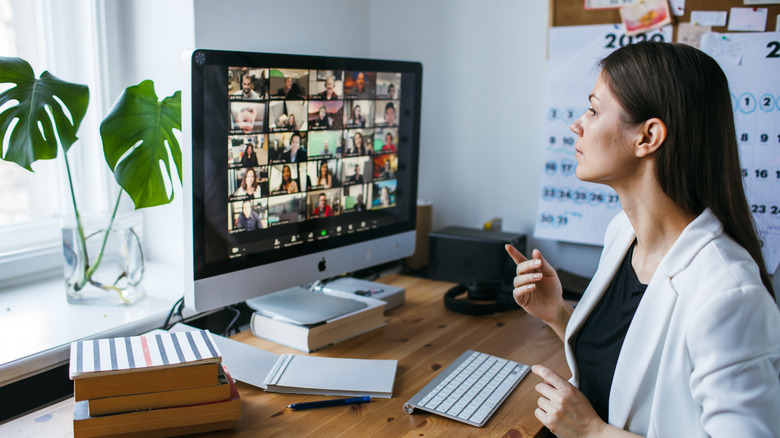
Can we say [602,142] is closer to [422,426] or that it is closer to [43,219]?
[422,426]

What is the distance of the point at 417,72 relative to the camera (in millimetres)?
1635

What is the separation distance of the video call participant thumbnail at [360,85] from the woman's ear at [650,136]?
67 cm

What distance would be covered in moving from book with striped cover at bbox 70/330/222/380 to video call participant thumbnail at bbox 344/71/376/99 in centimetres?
66

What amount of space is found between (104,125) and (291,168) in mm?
374

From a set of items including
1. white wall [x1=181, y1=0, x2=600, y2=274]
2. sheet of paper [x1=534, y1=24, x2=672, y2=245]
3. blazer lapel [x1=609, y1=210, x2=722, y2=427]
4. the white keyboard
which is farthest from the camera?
white wall [x1=181, y1=0, x2=600, y2=274]

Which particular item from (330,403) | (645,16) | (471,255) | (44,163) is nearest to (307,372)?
(330,403)

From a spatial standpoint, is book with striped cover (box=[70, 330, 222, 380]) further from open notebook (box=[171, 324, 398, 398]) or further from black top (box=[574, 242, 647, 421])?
black top (box=[574, 242, 647, 421])

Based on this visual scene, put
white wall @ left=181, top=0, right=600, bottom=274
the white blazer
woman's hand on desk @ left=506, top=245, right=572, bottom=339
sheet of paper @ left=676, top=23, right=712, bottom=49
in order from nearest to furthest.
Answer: the white blazer, woman's hand on desk @ left=506, top=245, right=572, bottom=339, sheet of paper @ left=676, top=23, right=712, bottom=49, white wall @ left=181, top=0, right=600, bottom=274

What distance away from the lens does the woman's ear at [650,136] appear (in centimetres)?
103

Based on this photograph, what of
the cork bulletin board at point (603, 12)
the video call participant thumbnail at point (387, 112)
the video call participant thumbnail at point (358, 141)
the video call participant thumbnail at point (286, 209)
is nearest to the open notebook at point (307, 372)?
the video call participant thumbnail at point (286, 209)

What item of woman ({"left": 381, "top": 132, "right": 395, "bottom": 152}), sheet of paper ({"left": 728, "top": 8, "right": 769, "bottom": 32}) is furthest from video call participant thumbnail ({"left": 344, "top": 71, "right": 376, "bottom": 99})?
sheet of paper ({"left": 728, "top": 8, "right": 769, "bottom": 32})

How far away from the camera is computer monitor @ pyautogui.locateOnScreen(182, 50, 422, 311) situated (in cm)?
120

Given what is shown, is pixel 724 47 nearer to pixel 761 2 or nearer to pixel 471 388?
pixel 761 2

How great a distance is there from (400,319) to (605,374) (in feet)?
1.89
